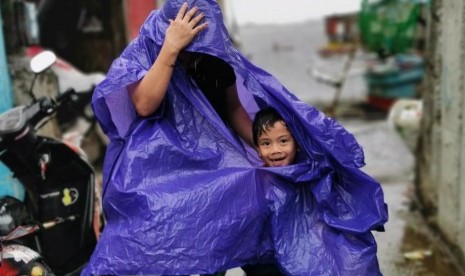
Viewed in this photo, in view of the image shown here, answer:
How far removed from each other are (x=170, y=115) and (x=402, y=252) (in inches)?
107

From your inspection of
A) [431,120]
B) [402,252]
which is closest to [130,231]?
[402,252]

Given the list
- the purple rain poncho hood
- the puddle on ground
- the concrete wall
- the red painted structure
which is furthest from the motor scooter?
the red painted structure

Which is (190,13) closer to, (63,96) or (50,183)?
(63,96)

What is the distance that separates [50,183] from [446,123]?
287 centimetres

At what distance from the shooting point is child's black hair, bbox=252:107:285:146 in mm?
2341

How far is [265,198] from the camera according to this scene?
219 centimetres

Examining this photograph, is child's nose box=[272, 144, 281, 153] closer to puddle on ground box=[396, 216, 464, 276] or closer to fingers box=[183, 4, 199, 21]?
fingers box=[183, 4, 199, 21]

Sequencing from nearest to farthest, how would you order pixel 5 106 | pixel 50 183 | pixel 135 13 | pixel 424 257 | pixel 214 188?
pixel 214 188, pixel 50 183, pixel 5 106, pixel 424 257, pixel 135 13

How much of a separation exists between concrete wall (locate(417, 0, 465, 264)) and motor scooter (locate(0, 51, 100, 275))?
2.41m

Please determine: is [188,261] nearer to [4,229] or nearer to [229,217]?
[229,217]

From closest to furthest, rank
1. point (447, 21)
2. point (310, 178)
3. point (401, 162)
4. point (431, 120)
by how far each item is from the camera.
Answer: point (310, 178) < point (447, 21) < point (431, 120) < point (401, 162)

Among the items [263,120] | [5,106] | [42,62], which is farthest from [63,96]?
[263,120]

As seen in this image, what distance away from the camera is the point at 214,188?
2096mm

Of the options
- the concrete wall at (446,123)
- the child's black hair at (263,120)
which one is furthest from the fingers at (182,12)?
the concrete wall at (446,123)
